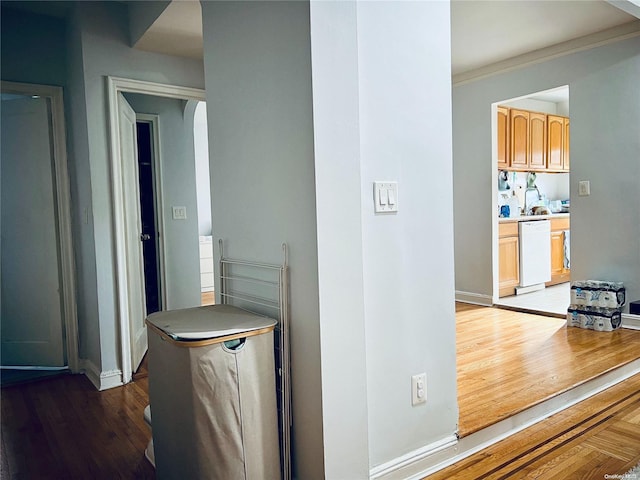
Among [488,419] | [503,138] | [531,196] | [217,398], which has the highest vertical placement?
[503,138]

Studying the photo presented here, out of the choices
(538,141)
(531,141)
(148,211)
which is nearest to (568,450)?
(148,211)

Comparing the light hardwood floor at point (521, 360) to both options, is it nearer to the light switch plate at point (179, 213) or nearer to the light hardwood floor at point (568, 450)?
the light hardwood floor at point (568, 450)

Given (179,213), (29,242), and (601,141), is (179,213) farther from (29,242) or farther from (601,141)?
(601,141)

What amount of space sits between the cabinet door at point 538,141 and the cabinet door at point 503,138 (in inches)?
20.4

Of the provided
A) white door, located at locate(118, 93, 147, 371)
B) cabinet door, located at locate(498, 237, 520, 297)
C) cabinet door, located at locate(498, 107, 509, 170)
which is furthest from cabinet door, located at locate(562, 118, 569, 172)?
white door, located at locate(118, 93, 147, 371)

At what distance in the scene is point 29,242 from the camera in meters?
3.52

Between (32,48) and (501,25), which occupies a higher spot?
(501,25)

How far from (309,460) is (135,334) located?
6.88 feet

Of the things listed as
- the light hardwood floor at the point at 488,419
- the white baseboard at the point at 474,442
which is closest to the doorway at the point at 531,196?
the light hardwood floor at the point at 488,419

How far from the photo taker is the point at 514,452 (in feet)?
7.11

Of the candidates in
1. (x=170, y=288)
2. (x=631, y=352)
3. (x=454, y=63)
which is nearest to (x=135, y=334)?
(x=170, y=288)

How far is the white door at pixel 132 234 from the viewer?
3.27 meters

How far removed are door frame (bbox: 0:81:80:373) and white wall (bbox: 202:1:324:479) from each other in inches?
65.3

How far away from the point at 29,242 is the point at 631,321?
4.57m
